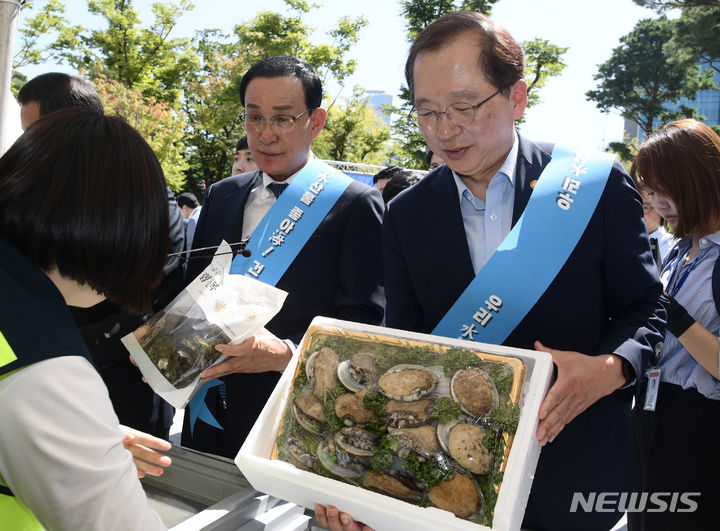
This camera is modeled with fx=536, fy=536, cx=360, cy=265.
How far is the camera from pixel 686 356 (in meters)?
2.35

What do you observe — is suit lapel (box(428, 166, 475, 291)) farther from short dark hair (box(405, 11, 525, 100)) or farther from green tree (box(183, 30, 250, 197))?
green tree (box(183, 30, 250, 197))

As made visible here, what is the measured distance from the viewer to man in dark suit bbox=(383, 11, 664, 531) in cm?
150

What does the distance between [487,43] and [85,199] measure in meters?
1.20

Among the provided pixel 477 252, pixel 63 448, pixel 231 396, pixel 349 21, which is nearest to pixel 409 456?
pixel 63 448

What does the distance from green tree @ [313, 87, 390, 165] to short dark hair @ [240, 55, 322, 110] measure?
66.2 feet

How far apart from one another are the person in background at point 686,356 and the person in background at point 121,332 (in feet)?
6.84

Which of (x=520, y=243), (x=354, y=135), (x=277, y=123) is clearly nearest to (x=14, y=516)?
(x=520, y=243)

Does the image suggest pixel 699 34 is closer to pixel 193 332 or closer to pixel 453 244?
pixel 453 244

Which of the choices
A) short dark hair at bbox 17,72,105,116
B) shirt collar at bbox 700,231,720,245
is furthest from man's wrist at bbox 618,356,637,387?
short dark hair at bbox 17,72,105,116

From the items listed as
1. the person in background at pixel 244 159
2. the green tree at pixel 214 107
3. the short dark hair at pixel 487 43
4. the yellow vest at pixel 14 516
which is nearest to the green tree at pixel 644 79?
the green tree at pixel 214 107

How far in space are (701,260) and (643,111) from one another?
29.3m

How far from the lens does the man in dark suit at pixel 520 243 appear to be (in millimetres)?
1501

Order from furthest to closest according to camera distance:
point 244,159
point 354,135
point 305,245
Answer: point 354,135 → point 244,159 → point 305,245

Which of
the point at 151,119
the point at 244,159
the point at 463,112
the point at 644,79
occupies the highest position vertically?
the point at 644,79
